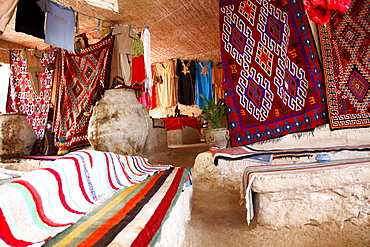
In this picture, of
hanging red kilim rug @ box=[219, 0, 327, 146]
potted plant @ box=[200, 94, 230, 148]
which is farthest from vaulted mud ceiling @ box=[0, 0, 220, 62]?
potted plant @ box=[200, 94, 230, 148]

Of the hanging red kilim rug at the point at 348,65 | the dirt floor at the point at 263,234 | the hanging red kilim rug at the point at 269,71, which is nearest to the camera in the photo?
the dirt floor at the point at 263,234

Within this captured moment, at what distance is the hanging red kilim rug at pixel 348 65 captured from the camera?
10.5 ft

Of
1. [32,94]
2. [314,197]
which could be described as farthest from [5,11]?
[314,197]

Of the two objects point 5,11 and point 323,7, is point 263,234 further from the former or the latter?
point 5,11

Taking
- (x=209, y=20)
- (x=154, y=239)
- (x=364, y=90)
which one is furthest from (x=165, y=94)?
(x=154, y=239)

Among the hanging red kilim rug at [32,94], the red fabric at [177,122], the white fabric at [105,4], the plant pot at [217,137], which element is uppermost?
the white fabric at [105,4]

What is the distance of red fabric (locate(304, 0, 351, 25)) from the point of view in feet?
7.97

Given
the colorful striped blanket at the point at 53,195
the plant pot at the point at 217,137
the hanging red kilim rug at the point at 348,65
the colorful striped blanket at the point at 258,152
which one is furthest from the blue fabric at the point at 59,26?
the hanging red kilim rug at the point at 348,65

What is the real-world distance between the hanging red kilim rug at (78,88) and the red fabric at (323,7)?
3.52m

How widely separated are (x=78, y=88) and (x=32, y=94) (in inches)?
55.4

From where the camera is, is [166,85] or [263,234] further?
[166,85]

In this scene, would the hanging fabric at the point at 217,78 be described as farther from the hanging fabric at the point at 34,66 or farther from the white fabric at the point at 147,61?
the hanging fabric at the point at 34,66

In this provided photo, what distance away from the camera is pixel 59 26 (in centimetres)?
349

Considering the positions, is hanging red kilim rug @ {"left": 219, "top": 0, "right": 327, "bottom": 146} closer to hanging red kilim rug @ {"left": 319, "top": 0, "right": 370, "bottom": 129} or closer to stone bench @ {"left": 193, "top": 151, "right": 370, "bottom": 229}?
hanging red kilim rug @ {"left": 319, "top": 0, "right": 370, "bottom": 129}
